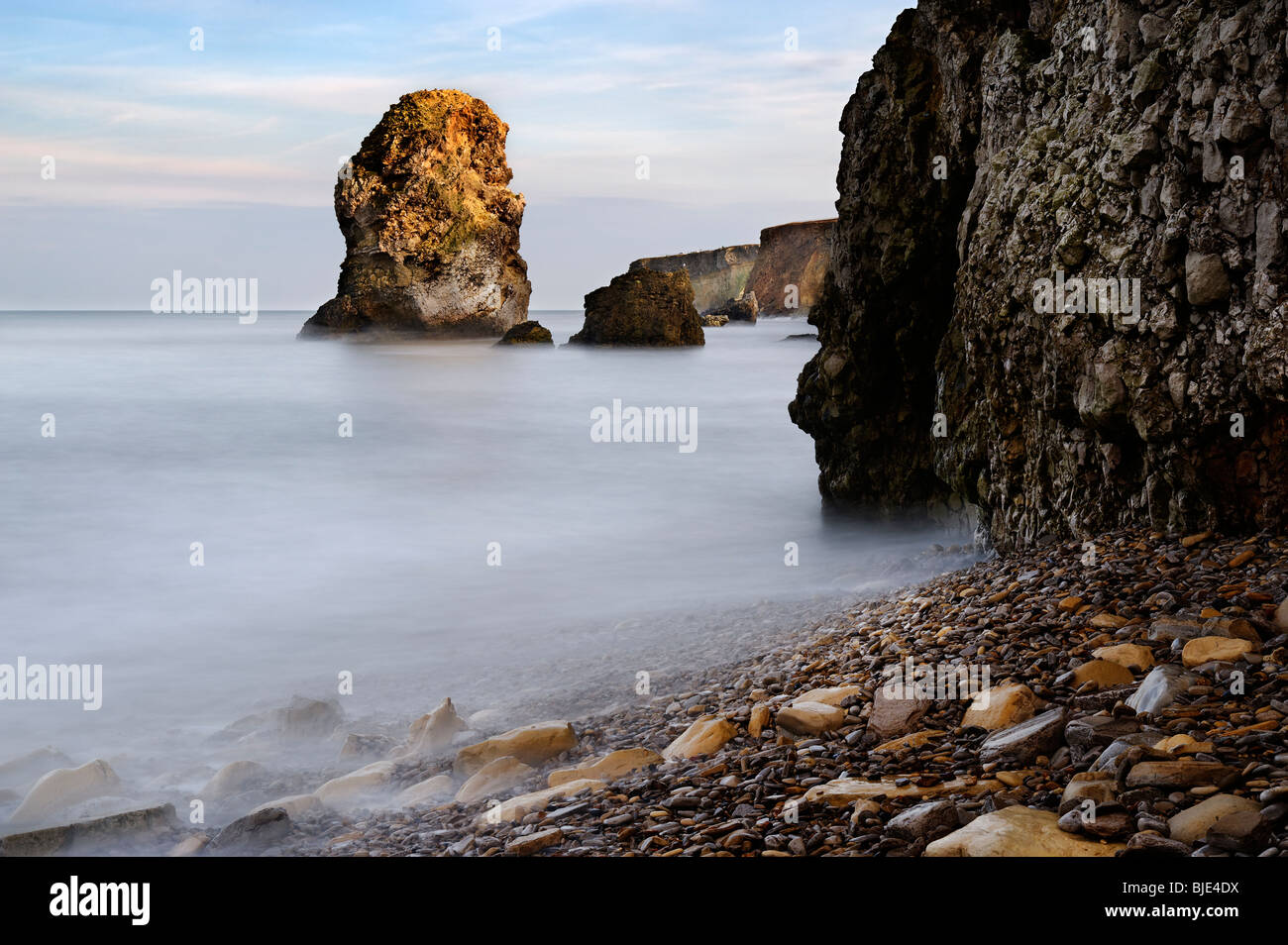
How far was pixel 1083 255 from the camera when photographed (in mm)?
6348

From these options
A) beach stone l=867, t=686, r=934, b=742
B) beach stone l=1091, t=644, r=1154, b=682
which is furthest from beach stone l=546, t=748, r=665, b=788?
beach stone l=1091, t=644, r=1154, b=682

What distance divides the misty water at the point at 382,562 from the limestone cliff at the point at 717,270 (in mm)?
126432

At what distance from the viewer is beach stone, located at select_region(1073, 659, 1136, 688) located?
4.31 m

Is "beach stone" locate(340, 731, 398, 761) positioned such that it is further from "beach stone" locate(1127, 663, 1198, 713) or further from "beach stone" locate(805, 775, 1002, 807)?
"beach stone" locate(1127, 663, 1198, 713)

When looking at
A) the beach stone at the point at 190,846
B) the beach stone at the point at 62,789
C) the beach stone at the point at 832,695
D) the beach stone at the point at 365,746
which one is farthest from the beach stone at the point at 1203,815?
the beach stone at the point at 62,789

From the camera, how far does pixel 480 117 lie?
7456 cm

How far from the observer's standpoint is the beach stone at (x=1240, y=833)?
2.82 meters

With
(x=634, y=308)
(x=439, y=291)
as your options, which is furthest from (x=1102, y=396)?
(x=439, y=291)

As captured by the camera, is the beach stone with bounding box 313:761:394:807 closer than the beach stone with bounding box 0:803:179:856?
No

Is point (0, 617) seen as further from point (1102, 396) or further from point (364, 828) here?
point (1102, 396)

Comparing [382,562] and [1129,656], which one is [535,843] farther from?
[382,562]

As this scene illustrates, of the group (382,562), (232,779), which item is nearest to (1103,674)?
(232,779)

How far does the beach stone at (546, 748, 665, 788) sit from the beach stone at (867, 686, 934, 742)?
106cm

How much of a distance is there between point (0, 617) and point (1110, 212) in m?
10.1
